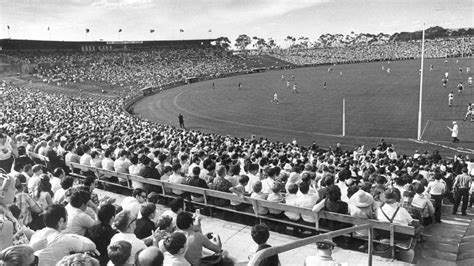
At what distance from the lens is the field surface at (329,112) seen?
28.5m

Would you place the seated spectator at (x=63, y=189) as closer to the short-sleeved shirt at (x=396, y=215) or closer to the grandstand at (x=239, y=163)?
the grandstand at (x=239, y=163)

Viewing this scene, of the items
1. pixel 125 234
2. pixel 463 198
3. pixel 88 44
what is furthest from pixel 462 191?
pixel 88 44

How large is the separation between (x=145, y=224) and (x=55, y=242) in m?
1.49

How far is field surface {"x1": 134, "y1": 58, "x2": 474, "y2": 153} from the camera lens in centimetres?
2850

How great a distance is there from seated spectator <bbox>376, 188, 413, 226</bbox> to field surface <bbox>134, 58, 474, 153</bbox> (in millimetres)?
18910

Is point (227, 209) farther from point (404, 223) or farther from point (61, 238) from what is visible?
point (61, 238)

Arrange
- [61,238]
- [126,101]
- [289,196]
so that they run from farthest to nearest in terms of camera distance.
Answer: [126,101], [289,196], [61,238]

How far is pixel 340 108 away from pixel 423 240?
31841 millimetres

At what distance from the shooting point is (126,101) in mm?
51938

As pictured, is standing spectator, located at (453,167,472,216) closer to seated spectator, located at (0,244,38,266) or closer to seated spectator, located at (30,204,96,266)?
seated spectator, located at (30,204,96,266)

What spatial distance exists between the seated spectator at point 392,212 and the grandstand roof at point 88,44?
9095 cm

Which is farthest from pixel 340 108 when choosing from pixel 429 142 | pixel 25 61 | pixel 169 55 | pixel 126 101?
pixel 169 55

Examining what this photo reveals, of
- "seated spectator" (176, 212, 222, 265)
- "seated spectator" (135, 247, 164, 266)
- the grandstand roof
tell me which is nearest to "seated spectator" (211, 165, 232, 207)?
"seated spectator" (176, 212, 222, 265)

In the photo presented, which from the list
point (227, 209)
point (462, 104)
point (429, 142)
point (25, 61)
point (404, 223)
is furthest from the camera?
point (25, 61)
